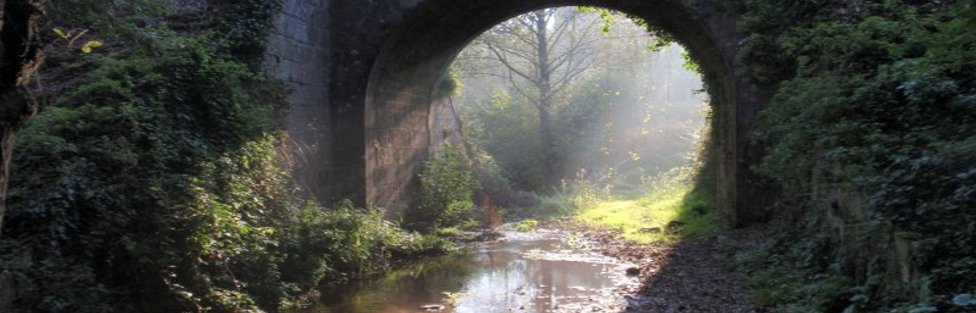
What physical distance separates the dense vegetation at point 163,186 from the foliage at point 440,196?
12.8ft

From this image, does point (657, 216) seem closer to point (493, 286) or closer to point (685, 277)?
point (685, 277)

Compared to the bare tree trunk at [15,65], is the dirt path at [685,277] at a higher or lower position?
lower

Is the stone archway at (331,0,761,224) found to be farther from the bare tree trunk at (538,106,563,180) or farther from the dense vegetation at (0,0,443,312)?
the bare tree trunk at (538,106,563,180)

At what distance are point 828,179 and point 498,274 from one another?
4229mm

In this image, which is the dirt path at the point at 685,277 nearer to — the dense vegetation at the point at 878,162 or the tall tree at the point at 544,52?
the dense vegetation at the point at 878,162

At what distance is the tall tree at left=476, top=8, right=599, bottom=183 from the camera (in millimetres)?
27141

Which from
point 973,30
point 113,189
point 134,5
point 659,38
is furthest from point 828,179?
point 659,38

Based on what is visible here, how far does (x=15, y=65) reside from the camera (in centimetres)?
300

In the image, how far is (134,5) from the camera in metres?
6.26

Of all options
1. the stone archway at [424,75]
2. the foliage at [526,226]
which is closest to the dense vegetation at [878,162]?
the stone archway at [424,75]

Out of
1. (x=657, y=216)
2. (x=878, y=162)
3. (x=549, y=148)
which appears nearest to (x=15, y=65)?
(x=878, y=162)

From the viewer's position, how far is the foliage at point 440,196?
42.3 ft

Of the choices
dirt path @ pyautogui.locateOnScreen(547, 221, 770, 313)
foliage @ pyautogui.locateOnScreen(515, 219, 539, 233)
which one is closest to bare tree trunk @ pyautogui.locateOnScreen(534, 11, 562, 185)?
foliage @ pyautogui.locateOnScreen(515, 219, 539, 233)

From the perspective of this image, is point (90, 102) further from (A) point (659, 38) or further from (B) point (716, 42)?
(A) point (659, 38)
